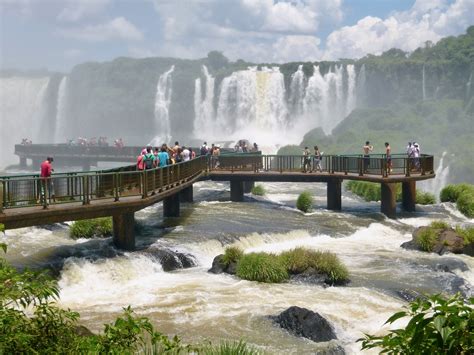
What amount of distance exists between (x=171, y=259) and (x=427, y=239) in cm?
928

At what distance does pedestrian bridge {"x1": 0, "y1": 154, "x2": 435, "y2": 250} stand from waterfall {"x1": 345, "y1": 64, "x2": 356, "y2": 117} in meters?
58.9

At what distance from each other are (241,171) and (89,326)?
2232 centimetres

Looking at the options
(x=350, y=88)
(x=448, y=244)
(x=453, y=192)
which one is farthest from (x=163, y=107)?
(x=448, y=244)

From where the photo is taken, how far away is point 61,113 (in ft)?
347

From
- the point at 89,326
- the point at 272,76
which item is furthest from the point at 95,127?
the point at 89,326

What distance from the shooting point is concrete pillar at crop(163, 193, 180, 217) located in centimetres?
2836

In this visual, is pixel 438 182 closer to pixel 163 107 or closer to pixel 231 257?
pixel 231 257

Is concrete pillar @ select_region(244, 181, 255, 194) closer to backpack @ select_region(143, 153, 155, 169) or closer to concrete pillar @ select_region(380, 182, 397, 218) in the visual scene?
concrete pillar @ select_region(380, 182, 397, 218)

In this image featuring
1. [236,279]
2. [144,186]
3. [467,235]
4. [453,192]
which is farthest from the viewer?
[453,192]

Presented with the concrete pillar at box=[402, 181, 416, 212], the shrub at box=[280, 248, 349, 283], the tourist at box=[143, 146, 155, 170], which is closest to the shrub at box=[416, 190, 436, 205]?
the concrete pillar at box=[402, 181, 416, 212]

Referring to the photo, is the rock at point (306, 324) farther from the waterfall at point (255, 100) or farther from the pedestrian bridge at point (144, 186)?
the waterfall at point (255, 100)

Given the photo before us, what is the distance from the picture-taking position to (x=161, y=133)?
10156 centimetres

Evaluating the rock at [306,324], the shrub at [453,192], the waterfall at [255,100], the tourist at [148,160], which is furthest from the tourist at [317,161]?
the waterfall at [255,100]

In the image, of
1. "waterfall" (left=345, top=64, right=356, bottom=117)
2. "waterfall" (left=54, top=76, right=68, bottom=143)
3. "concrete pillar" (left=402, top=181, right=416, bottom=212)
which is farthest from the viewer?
"waterfall" (left=54, top=76, right=68, bottom=143)
